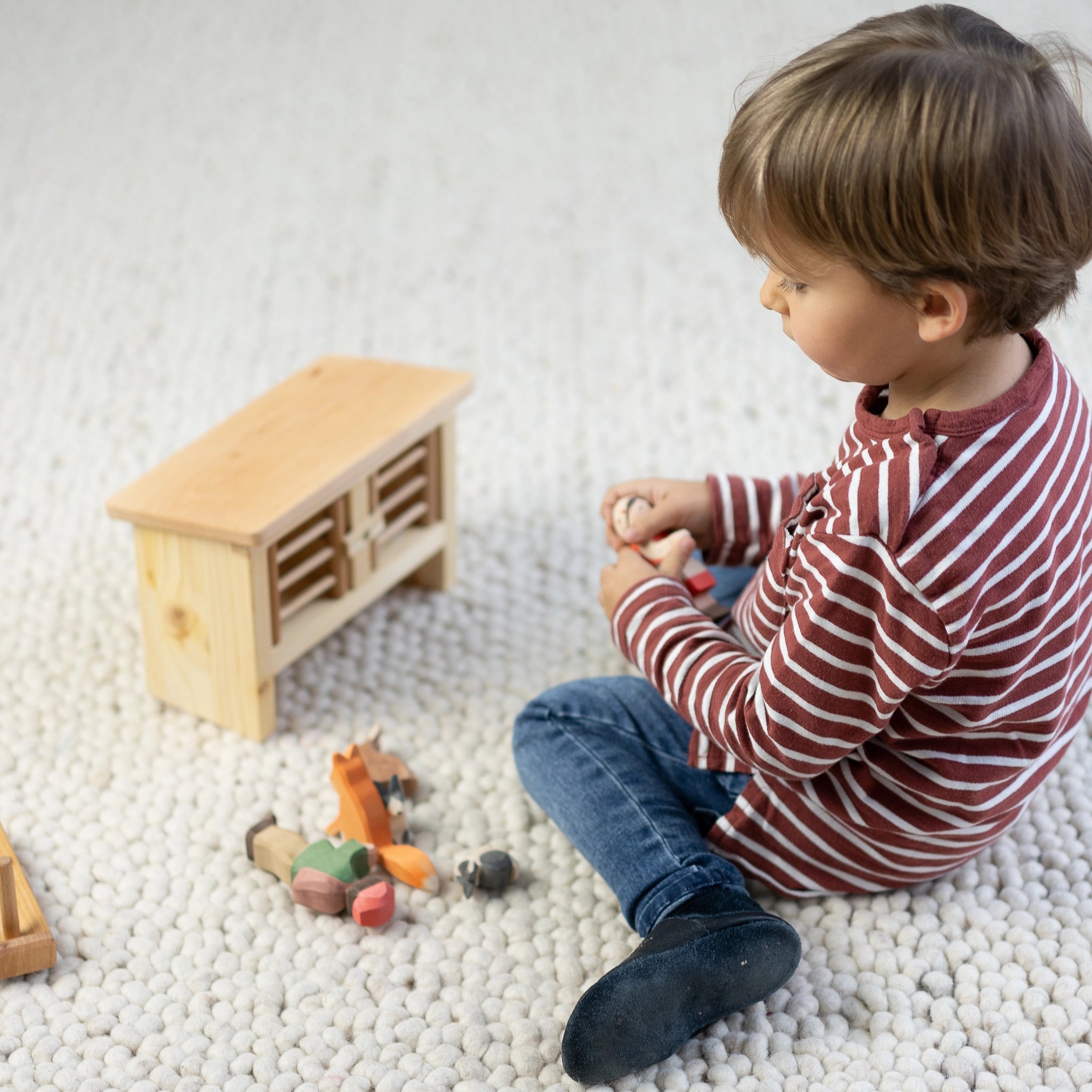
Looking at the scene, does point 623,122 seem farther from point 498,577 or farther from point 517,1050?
point 517,1050

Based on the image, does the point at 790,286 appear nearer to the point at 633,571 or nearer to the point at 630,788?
the point at 633,571

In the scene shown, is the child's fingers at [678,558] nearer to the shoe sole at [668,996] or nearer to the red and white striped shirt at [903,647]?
the red and white striped shirt at [903,647]

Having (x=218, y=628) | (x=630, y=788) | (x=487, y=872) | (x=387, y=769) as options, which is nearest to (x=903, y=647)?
(x=630, y=788)

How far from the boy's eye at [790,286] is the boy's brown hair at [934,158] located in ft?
0.10

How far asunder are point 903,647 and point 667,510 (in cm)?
34

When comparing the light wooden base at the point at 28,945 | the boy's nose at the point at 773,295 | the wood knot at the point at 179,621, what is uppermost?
the boy's nose at the point at 773,295

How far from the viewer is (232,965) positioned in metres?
0.88

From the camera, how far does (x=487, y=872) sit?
0.93 meters

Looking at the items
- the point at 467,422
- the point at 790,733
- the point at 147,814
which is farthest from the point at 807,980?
the point at 467,422

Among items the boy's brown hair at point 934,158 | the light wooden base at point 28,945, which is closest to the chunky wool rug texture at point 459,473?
the light wooden base at point 28,945

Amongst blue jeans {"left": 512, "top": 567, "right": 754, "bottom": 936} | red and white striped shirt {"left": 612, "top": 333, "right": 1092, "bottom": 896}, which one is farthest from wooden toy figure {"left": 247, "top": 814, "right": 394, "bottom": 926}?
red and white striped shirt {"left": 612, "top": 333, "right": 1092, "bottom": 896}

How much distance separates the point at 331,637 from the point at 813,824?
0.56 meters

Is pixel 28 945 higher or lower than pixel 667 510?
lower

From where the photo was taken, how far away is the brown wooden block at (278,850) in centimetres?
94
